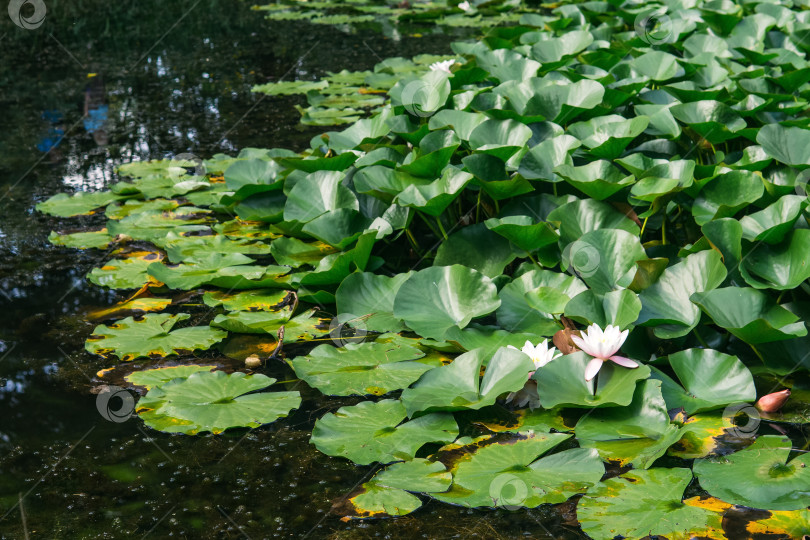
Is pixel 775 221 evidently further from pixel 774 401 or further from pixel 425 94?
pixel 425 94

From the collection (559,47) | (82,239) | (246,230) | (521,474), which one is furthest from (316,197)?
(559,47)

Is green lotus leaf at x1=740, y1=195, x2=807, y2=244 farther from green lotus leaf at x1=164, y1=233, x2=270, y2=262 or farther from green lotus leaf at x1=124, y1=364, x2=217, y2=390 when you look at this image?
green lotus leaf at x1=164, y1=233, x2=270, y2=262

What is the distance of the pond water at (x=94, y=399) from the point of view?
50.1 inches

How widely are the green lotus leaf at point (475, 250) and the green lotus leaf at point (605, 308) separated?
39cm

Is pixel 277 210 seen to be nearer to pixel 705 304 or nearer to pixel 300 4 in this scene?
pixel 705 304

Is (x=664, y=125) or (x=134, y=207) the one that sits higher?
(x=664, y=125)

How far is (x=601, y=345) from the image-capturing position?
1.49m

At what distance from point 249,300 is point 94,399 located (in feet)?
1.77

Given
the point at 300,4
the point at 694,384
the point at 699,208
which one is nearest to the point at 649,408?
the point at 694,384

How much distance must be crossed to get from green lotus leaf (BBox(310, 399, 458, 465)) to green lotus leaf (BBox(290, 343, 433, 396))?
8 cm

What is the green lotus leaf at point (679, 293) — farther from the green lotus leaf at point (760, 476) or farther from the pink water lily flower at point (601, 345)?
the green lotus leaf at point (760, 476)

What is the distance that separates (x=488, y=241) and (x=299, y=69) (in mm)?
3373

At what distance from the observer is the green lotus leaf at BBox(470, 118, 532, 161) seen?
7.18 feet

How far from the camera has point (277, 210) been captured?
8.61 feet
